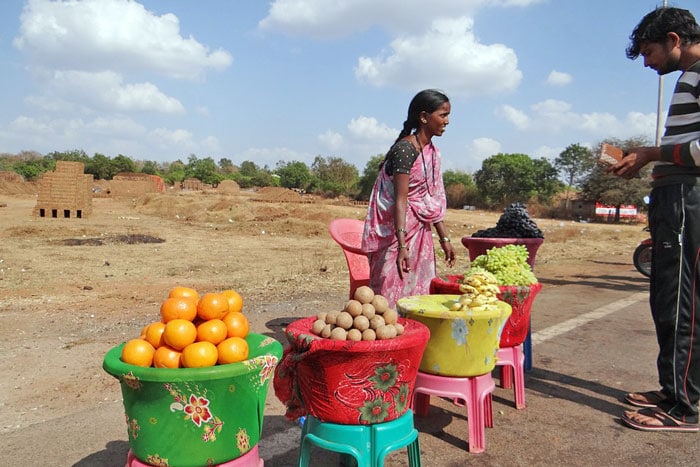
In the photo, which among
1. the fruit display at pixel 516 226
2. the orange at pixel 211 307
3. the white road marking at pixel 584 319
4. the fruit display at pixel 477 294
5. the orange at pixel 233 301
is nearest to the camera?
the orange at pixel 211 307

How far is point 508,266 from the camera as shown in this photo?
358 centimetres

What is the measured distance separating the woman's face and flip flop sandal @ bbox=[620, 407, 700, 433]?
6.95 ft

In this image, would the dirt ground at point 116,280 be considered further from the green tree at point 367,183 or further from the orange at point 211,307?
the green tree at point 367,183

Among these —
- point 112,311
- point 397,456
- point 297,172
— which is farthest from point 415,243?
point 297,172

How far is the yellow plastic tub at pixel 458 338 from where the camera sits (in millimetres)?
2756

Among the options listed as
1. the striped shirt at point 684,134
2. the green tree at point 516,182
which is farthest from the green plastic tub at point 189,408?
the green tree at point 516,182

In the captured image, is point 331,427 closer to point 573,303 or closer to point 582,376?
point 582,376

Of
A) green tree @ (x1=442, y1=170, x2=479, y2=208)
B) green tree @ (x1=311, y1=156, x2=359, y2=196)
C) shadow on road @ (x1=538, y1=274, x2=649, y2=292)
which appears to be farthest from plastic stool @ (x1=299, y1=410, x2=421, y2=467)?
green tree @ (x1=311, y1=156, x2=359, y2=196)

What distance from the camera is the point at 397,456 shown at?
279cm

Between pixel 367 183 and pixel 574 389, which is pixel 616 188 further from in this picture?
pixel 574 389

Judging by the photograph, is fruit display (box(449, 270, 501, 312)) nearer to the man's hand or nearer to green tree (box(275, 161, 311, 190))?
the man's hand

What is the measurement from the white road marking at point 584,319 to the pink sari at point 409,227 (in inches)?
89.7

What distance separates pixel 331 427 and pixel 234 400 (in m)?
0.51

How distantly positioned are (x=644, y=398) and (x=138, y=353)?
3.17m
